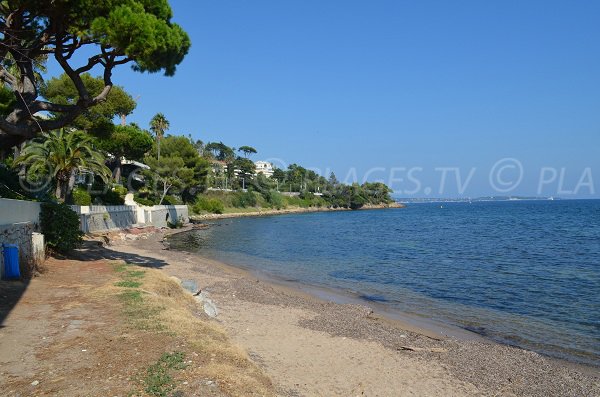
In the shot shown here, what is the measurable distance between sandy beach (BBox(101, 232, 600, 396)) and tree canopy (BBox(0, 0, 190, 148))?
7.34 metres

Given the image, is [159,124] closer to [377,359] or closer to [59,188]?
[59,188]

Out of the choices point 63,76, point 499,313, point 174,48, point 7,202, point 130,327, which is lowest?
point 499,313

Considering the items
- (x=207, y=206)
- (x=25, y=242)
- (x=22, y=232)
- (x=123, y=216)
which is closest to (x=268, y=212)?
(x=207, y=206)

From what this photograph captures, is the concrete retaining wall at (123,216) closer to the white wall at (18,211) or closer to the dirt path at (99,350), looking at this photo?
the white wall at (18,211)

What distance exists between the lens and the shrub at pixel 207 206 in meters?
80.2

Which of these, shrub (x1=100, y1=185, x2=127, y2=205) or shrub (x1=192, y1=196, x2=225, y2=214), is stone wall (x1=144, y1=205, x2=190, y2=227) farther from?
shrub (x1=192, y1=196, x2=225, y2=214)

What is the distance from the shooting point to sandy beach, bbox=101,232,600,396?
7773 mm

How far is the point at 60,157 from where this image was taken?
85.3 feet

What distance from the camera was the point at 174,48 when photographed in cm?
1382

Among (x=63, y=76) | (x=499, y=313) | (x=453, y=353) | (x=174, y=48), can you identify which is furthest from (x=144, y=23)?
(x=63, y=76)

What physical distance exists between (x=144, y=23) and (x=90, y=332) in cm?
858

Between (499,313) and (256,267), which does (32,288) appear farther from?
(256,267)

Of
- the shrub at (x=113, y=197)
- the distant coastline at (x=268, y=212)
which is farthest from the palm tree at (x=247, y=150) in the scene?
the shrub at (x=113, y=197)

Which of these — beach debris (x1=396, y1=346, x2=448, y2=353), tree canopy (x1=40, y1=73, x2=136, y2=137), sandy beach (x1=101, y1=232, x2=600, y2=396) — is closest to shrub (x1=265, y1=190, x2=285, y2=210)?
tree canopy (x1=40, y1=73, x2=136, y2=137)
